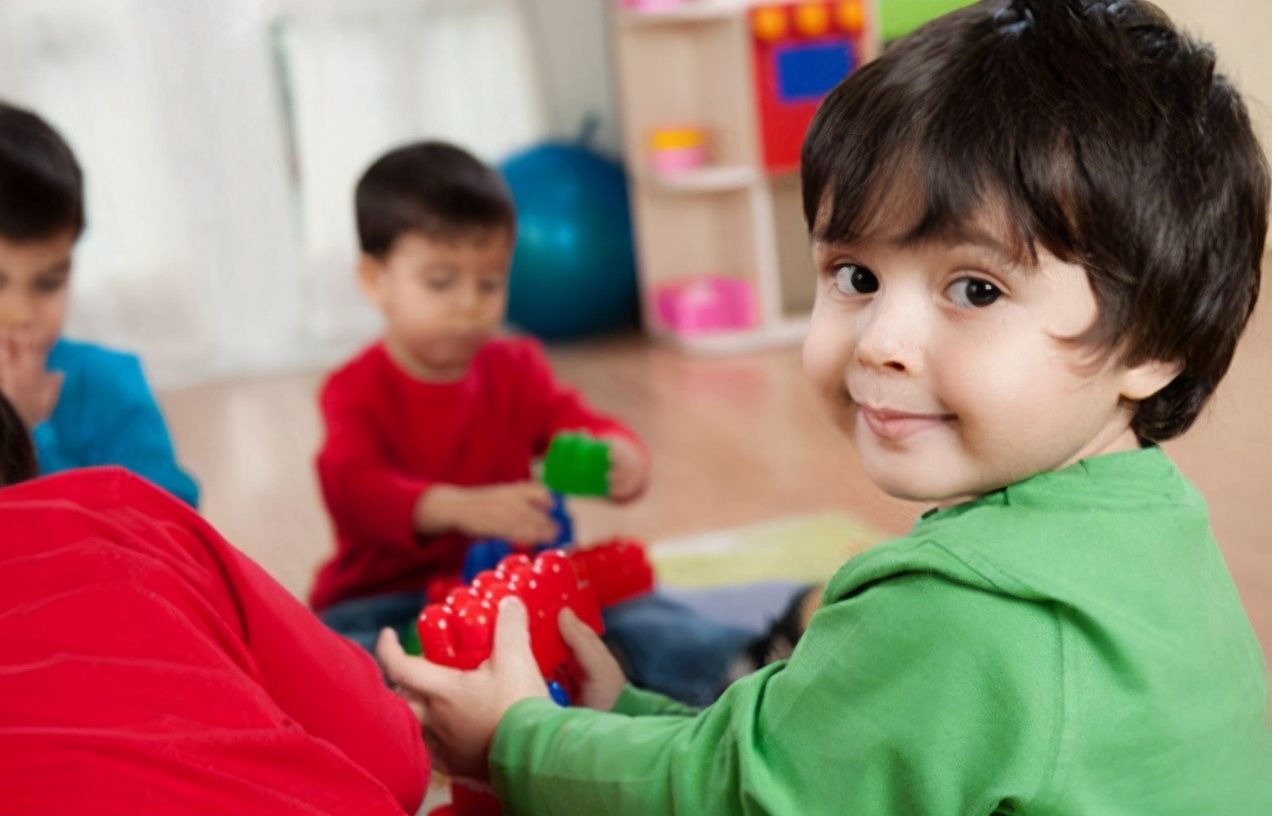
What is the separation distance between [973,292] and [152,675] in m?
0.31

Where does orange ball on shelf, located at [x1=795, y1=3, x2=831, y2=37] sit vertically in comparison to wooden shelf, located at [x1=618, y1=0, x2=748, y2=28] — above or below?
below

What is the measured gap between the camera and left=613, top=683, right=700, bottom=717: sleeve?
70 cm

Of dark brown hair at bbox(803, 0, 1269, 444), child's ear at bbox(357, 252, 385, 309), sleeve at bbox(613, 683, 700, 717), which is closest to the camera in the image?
dark brown hair at bbox(803, 0, 1269, 444)

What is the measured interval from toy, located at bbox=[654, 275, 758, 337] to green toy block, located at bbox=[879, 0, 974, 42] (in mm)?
1627

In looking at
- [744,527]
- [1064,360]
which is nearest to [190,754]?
[1064,360]

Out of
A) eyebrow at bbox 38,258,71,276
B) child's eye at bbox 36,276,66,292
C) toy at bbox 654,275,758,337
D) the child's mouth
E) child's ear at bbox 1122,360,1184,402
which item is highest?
eyebrow at bbox 38,258,71,276

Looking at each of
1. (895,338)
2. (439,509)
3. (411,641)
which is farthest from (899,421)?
(439,509)

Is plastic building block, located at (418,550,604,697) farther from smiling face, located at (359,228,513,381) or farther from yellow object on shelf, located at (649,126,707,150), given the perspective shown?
yellow object on shelf, located at (649,126,707,150)

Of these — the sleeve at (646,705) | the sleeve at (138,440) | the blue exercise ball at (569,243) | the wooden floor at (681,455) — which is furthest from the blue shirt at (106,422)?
the blue exercise ball at (569,243)

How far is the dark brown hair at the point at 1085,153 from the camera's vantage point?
47 centimetres

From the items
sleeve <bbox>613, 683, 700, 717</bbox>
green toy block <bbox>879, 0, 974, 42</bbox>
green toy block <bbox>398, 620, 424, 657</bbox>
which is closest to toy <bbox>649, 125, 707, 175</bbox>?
green toy block <bbox>398, 620, 424, 657</bbox>

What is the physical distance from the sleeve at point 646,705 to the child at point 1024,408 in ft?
0.53

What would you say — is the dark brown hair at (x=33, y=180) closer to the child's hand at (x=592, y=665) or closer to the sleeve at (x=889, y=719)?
→ the child's hand at (x=592, y=665)

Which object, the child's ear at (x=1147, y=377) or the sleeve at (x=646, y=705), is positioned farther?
the sleeve at (x=646, y=705)
